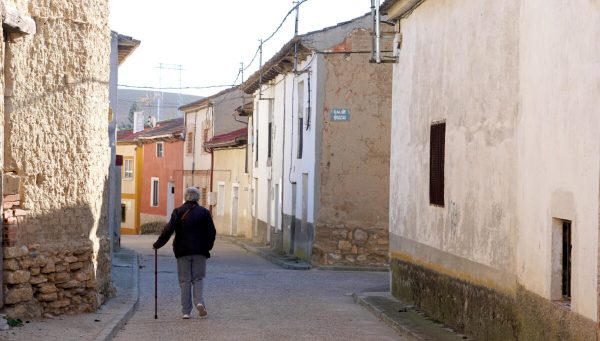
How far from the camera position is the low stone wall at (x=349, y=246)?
2491 centimetres

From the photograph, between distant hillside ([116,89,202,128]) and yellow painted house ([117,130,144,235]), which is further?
distant hillside ([116,89,202,128])

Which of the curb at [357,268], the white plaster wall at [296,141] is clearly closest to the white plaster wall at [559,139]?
the curb at [357,268]

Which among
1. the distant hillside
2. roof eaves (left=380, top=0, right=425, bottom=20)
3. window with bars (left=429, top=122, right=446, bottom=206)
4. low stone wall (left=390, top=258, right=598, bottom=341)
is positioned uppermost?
the distant hillside

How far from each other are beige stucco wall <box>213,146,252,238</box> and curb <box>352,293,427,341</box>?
78.5 feet

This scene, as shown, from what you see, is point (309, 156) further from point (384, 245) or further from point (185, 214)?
point (185, 214)

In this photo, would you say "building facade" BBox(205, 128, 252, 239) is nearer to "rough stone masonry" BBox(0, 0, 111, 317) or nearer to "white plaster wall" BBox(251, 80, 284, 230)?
"white plaster wall" BBox(251, 80, 284, 230)

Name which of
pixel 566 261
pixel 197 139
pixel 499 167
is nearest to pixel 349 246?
pixel 499 167

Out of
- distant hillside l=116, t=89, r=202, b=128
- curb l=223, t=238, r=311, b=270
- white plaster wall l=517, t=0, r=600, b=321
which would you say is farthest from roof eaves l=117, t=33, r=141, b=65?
distant hillside l=116, t=89, r=202, b=128

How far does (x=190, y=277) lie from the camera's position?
13812 mm

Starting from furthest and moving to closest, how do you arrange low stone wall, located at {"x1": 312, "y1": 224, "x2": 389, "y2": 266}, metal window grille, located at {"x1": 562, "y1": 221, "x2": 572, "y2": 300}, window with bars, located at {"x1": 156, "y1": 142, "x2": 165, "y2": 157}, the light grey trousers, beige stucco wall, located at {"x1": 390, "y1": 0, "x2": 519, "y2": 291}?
window with bars, located at {"x1": 156, "y1": 142, "x2": 165, "y2": 157} < low stone wall, located at {"x1": 312, "y1": 224, "x2": 389, "y2": 266} < the light grey trousers < beige stucco wall, located at {"x1": 390, "y1": 0, "x2": 519, "y2": 291} < metal window grille, located at {"x1": 562, "y1": 221, "x2": 572, "y2": 300}

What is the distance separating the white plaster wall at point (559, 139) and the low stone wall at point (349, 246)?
48.4 ft

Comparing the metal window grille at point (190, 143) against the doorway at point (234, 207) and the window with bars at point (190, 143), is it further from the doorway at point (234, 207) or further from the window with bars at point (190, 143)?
the doorway at point (234, 207)

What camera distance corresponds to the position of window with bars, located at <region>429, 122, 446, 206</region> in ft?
44.8

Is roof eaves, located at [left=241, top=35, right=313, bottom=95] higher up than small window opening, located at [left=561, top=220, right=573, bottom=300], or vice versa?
roof eaves, located at [left=241, top=35, right=313, bottom=95]
